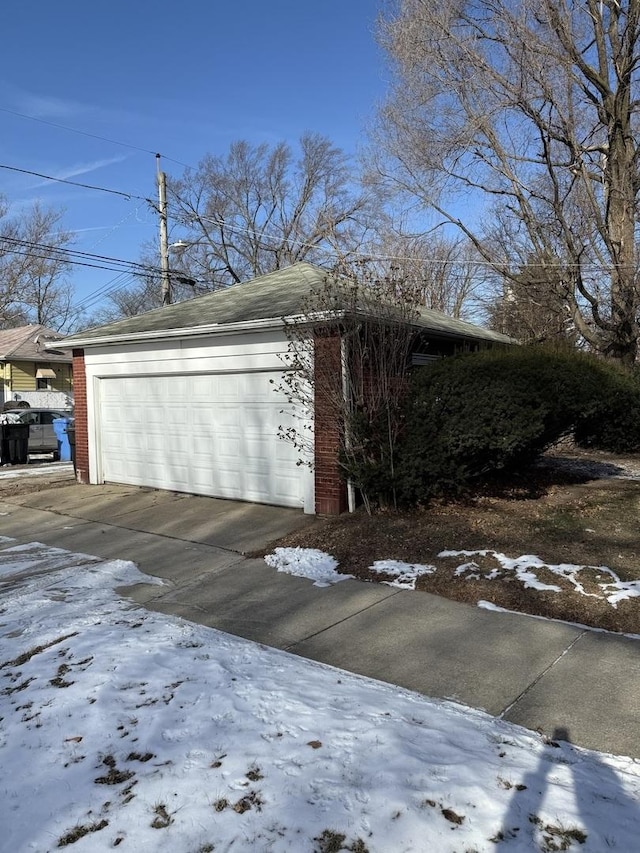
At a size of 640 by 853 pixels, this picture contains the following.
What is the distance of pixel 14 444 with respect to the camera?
16.7 meters

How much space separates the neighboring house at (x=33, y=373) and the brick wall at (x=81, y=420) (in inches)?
653

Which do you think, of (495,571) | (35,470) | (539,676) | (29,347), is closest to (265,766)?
(539,676)

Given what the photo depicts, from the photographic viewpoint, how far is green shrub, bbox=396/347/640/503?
7316 mm

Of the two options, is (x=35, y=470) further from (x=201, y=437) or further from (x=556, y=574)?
(x=556, y=574)

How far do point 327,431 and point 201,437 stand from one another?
2.78m

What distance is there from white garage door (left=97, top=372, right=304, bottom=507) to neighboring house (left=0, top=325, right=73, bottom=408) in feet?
58.0

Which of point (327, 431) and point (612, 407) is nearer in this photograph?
point (327, 431)

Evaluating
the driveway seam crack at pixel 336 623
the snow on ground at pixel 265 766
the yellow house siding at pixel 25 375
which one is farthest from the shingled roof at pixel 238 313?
the yellow house siding at pixel 25 375

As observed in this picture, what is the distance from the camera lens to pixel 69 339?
12.0 m

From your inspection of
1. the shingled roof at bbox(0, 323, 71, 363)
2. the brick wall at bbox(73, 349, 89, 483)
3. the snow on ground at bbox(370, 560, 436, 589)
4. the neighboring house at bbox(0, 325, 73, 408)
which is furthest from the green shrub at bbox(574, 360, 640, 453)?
the neighboring house at bbox(0, 325, 73, 408)

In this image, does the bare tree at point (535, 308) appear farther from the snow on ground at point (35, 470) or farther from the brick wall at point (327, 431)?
the snow on ground at point (35, 470)

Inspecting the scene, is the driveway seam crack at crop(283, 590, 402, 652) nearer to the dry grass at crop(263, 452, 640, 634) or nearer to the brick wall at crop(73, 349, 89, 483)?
the dry grass at crop(263, 452, 640, 634)

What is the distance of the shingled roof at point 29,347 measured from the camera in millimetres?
27641

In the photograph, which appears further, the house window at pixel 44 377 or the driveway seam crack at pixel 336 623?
the house window at pixel 44 377
